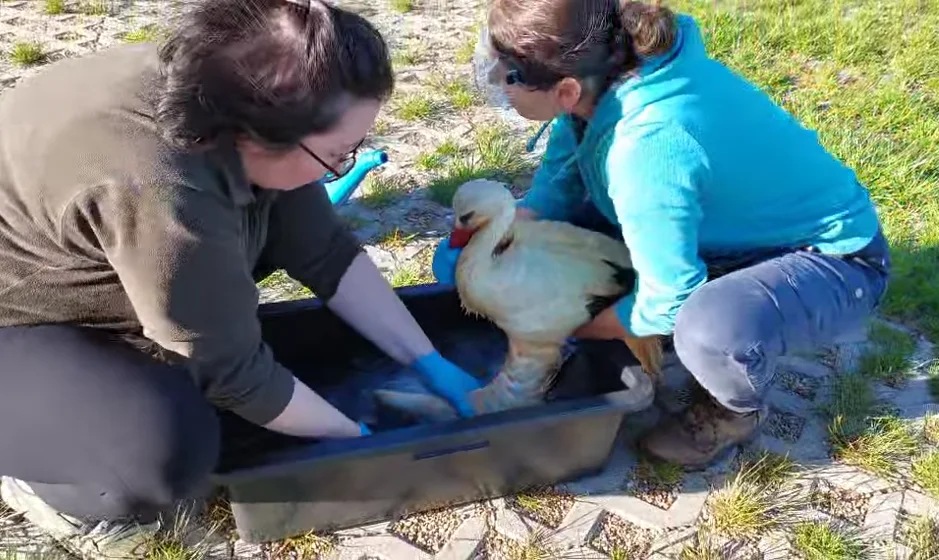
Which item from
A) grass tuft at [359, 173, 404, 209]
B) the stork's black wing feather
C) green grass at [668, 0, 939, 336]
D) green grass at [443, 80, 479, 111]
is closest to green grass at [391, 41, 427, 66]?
green grass at [443, 80, 479, 111]

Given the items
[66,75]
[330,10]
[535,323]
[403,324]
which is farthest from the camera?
[403,324]

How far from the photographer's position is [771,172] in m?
1.83

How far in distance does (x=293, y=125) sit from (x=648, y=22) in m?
0.73

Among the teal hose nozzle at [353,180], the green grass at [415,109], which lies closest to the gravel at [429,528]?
the teal hose nozzle at [353,180]

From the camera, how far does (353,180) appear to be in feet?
9.04

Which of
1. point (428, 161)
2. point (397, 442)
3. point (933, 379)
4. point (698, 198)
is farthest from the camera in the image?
point (428, 161)

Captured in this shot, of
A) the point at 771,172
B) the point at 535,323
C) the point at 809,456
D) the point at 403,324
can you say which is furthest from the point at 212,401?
the point at 809,456

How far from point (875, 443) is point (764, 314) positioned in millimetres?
608

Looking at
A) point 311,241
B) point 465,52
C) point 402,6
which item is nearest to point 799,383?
point 311,241

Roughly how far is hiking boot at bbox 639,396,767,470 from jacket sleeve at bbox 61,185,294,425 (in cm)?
101

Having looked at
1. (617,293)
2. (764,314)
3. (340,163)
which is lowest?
(617,293)

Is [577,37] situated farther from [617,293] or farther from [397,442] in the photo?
[397,442]

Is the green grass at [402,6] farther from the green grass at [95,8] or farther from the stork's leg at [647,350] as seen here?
the stork's leg at [647,350]

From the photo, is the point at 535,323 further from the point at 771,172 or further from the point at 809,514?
the point at 809,514
